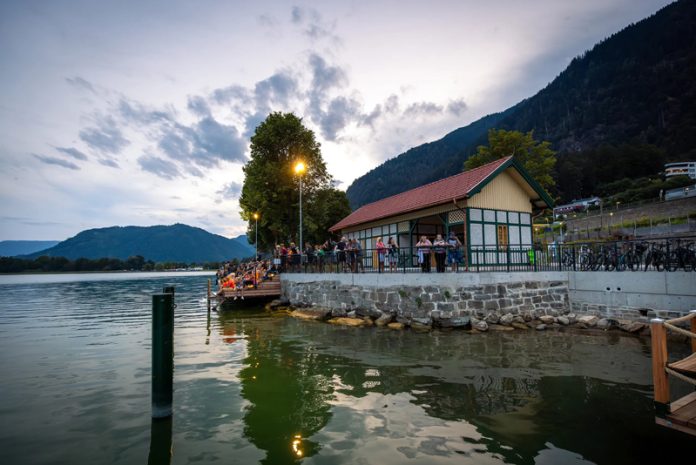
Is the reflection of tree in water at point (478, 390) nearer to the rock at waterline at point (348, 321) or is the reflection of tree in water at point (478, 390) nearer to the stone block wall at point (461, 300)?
the stone block wall at point (461, 300)

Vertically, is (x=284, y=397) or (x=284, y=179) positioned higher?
(x=284, y=179)

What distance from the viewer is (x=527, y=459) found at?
15.8ft

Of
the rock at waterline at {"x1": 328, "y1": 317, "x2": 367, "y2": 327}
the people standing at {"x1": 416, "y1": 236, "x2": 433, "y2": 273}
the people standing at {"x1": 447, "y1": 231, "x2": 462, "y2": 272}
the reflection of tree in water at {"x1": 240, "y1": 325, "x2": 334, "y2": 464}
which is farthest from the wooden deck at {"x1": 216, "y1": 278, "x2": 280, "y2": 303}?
the people standing at {"x1": 447, "y1": 231, "x2": 462, "y2": 272}

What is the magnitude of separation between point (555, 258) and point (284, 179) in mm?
23516

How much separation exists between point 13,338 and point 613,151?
4621 inches

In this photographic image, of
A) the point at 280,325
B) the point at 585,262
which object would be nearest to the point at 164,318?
the point at 280,325

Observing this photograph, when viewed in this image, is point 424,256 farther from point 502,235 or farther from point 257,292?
point 257,292

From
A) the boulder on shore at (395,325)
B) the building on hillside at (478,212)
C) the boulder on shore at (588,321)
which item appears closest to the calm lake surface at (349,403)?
the boulder on shore at (588,321)

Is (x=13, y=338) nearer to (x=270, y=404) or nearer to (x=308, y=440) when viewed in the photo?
(x=270, y=404)

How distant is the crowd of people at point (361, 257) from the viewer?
52.7 feet

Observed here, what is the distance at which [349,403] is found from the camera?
6.96m

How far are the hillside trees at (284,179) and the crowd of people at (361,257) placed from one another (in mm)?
7896

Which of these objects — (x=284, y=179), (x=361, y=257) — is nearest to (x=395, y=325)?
(x=361, y=257)

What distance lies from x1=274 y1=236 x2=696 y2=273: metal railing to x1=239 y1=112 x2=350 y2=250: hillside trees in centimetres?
1295
